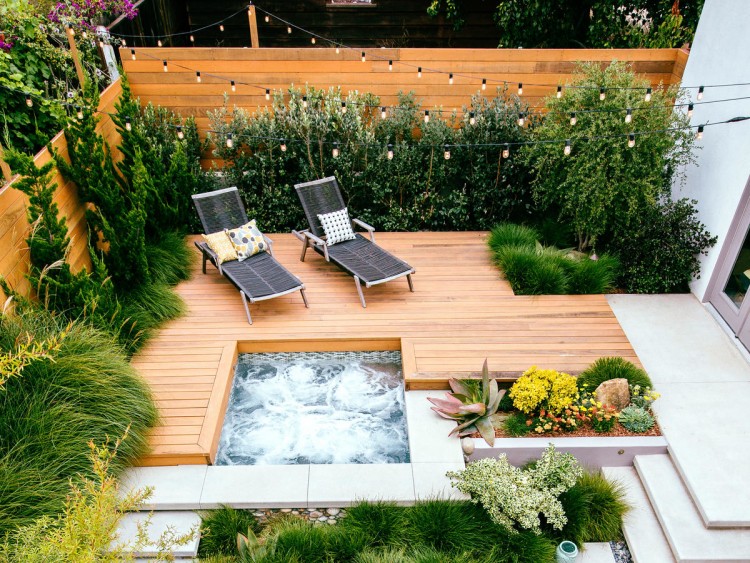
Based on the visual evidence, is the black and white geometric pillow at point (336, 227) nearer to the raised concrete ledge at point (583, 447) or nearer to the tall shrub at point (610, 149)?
the tall shrub at point (610, 149)

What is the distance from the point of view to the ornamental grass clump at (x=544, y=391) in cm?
495

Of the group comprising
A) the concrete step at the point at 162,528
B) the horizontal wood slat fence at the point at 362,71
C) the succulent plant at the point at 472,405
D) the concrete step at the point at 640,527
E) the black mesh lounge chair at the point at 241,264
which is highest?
the horizontal wood slat fence at the point at 362,71

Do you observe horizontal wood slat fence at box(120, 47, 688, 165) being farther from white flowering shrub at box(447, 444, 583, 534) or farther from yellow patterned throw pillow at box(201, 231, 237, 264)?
white flowering shrub at box(447, 444, 583, 534)

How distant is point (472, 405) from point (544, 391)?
629 millimetres

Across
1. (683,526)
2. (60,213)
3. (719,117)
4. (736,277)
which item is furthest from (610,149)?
(60,213)

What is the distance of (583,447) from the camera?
4805 mm

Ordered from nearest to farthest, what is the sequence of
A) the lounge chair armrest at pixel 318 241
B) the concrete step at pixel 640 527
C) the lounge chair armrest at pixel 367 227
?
the concrete step at pixel 640 527
the lounge chair armrest at pixel 318 241
the lounge chair armrest at pixel 367 227

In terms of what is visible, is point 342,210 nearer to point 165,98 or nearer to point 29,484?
point 165,98

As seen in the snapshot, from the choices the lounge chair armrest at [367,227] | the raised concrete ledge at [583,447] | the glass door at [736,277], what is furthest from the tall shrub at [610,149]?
the raised concrete ledge at [583,447]

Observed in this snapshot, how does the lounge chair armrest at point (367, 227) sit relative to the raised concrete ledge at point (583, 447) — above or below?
above

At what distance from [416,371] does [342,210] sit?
8.60 feet

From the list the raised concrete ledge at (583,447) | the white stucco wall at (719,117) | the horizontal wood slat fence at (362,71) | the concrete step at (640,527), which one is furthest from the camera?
the horizontal wood slat fence at (362,71)

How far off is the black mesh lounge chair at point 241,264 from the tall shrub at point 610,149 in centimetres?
330

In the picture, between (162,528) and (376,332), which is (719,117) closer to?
(376,332)
